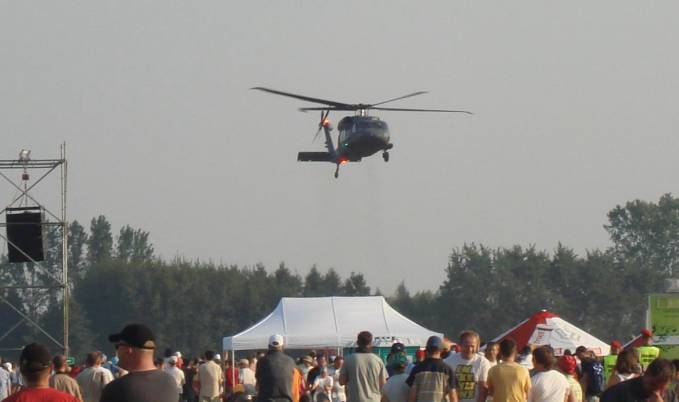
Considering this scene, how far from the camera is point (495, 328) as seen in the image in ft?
337

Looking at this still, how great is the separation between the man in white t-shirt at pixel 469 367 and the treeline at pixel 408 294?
86876mm

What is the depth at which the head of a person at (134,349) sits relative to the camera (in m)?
7.57

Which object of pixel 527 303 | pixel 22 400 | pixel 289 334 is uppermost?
pixel 527 303

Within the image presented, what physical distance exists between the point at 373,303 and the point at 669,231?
8737 centimetres

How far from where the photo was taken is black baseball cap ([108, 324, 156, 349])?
7574mm

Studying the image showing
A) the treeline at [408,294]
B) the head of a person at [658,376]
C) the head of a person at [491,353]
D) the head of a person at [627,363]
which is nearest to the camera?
the head of a person at [658,376]

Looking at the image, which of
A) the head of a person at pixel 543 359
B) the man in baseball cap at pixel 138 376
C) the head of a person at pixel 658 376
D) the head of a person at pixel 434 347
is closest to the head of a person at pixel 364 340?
the head of a person at pixel 434 347

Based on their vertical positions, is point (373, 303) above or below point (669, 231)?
below

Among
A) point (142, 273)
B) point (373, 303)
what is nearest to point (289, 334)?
point (373, 303)

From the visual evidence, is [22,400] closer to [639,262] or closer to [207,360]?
[207,360]

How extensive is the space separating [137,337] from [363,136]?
32.4 metres

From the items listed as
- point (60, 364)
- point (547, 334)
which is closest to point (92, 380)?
point (60, 364)

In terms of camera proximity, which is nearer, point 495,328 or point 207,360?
point 207,360

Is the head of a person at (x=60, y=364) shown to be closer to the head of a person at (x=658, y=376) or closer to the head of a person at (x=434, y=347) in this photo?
the head of a person at (x=434, y=347)
